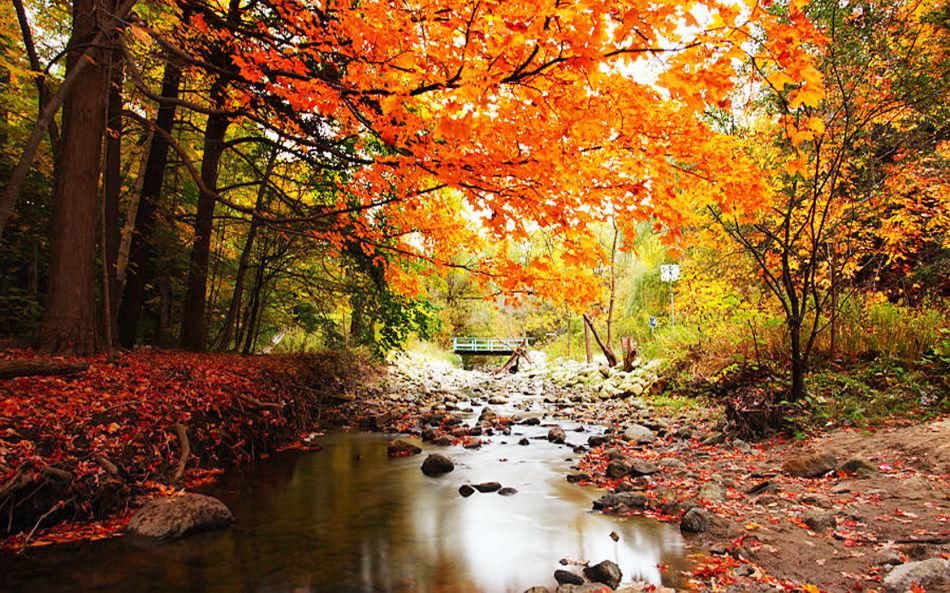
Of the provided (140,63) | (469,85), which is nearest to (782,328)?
(469,85)

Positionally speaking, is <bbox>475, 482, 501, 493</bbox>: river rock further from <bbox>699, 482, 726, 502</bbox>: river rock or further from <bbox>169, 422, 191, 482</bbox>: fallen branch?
<bbox>169, 422, 191, 482</bbox>: fallen branch

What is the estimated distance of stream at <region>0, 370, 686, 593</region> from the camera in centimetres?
A: 352

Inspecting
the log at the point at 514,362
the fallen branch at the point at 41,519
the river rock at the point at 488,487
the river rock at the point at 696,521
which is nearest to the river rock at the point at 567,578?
the river rock at the point at 696,521

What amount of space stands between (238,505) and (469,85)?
468 centimetres

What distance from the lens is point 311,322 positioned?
1205cm

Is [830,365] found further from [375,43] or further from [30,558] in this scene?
[30,558]

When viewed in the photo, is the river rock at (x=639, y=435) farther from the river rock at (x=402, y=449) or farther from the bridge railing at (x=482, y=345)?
the bridge railing at (x=482, y=345)

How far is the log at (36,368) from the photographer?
15.1 feet

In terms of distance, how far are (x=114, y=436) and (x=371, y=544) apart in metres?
2.55

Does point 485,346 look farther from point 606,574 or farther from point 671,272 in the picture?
point 606,574

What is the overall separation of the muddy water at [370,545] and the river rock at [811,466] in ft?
5.81

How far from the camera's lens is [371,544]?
438 cm

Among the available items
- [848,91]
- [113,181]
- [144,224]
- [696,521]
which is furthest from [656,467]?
[144,224]

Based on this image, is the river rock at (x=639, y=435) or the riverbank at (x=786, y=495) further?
the river rock at (x=639, y=435)
